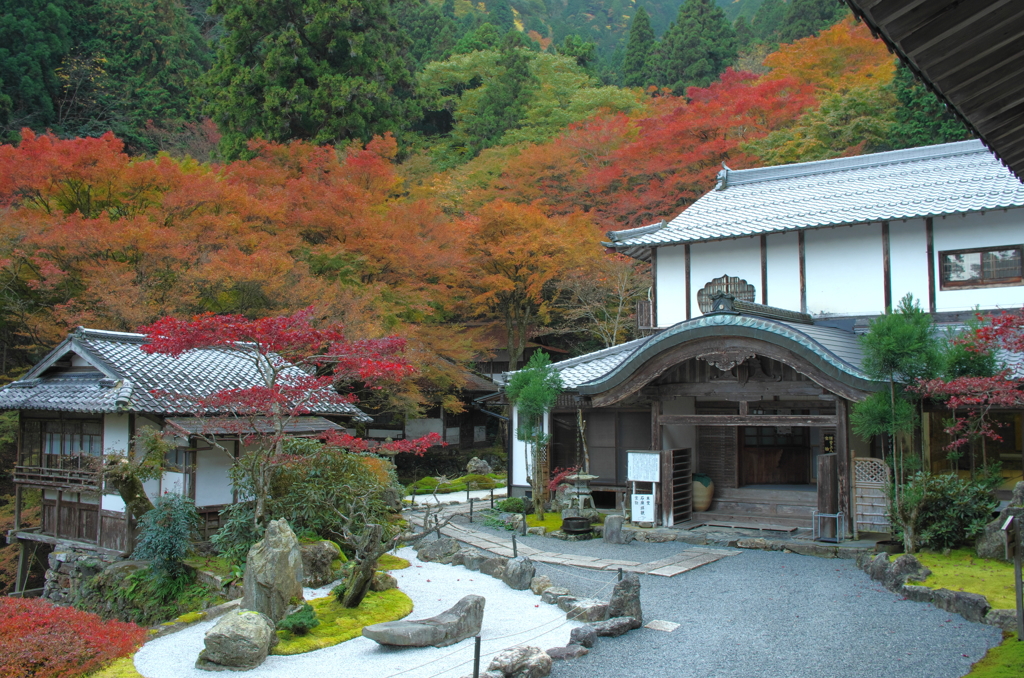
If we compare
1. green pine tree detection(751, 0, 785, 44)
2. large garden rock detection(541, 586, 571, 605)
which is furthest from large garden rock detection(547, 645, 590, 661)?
green pine tree detection(751, 0, 785, 44)

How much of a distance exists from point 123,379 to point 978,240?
17.4 m

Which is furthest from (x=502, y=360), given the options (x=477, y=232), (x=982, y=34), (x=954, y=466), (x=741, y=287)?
(x=982, y=34)

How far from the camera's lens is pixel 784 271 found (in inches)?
677

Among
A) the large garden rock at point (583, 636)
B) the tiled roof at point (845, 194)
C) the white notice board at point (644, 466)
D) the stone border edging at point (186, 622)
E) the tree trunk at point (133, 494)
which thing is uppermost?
the tiled roof at point (845, 194)

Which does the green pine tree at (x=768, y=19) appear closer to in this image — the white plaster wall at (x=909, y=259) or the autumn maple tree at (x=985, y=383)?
the white plaster wall at (x=909, y=259)

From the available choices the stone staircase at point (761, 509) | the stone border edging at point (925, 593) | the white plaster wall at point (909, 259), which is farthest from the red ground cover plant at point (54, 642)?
the white plaster wall at point (909, 259)

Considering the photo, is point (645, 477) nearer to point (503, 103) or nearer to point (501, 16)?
point (503, 103)

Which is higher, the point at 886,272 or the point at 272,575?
the point at 886,272

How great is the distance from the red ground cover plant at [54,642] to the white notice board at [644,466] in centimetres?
895

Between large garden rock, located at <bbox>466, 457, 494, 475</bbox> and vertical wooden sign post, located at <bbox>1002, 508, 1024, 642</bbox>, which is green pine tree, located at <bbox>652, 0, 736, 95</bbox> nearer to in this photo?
large garden rock, located at <bbox>466, 457, 494, 475</bbox>

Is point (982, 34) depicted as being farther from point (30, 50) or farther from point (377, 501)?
point (30, 50)

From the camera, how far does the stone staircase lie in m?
14.5

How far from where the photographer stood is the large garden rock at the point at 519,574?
1086 cm

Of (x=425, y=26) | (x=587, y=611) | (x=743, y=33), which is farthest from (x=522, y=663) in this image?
(x=425, y=26)
